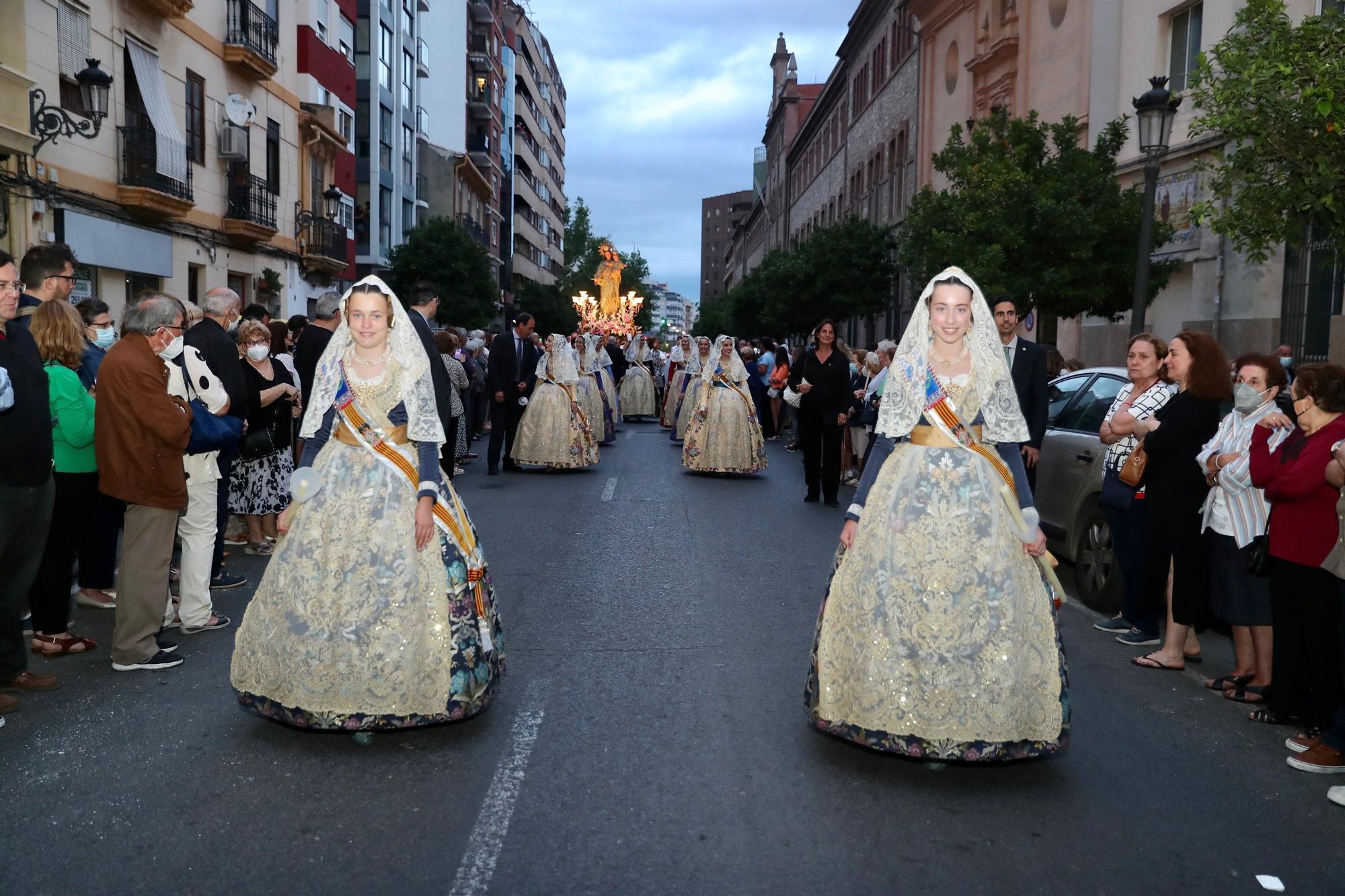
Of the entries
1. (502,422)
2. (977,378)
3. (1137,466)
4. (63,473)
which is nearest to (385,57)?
(502,422)

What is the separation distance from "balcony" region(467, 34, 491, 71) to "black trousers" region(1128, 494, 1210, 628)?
60796 mm

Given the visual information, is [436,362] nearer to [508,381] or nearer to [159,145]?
[508,381]

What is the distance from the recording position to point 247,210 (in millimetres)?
26219

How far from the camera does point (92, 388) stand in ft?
24.6

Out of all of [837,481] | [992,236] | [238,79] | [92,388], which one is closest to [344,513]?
[92,388]

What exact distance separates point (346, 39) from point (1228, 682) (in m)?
35.0

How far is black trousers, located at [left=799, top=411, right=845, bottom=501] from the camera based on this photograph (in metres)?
13.4

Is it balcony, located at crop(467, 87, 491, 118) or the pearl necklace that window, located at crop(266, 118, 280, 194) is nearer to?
the pearl necklace

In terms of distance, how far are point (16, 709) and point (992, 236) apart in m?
14.9

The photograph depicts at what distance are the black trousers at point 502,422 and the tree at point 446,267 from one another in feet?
89.6

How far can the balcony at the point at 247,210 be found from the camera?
25.5m

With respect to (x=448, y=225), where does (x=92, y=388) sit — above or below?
below

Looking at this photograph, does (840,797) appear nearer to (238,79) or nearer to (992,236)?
(992,236)

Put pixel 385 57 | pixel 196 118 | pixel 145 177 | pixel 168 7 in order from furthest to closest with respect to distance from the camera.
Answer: pixel 385 57 < pixel 196 118 < pixel 168 7 < pixel 145 177
